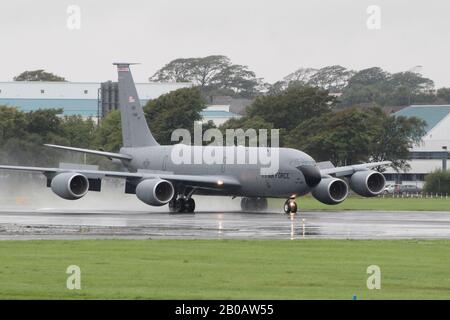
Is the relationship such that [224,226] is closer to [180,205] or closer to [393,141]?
[180,205]

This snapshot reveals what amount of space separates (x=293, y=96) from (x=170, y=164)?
51.6 meters

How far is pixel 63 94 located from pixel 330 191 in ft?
335

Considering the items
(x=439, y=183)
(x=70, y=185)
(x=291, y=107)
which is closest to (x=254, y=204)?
(x=70, y=185)

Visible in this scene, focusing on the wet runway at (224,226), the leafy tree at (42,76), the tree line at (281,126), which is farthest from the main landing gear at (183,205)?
the leafy tree at (42,76)

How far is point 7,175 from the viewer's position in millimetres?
80125

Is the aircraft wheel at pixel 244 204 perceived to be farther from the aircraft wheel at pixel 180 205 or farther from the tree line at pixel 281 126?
the tree line at pixel 281 126

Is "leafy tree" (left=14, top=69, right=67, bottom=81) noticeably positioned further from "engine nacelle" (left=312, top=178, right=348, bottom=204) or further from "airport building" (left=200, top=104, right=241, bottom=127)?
"engine nacelle" (left=312, top=178, right=348, bottom=204)

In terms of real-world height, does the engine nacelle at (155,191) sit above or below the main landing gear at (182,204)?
above

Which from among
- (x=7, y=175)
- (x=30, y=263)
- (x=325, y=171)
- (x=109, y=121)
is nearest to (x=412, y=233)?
(x=30, y=263)

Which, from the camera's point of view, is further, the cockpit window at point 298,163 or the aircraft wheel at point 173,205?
the aircraft wheel at point 173,205

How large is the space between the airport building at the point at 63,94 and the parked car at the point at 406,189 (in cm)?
4237

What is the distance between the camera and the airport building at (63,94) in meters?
155

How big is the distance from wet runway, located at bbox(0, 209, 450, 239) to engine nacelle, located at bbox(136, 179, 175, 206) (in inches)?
37.3
